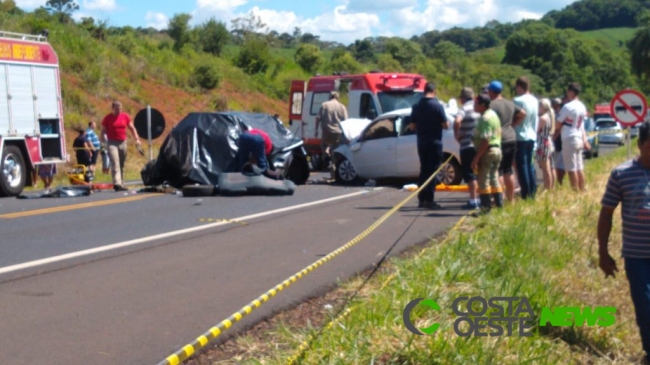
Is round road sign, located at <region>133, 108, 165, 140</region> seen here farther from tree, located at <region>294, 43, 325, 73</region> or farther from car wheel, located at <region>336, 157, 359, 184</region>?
tree, located at <region>294, 43, 325, 73</region>

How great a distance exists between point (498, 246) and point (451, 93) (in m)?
42.3

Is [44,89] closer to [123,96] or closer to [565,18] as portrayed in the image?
[123,96]

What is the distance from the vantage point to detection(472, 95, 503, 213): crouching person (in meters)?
12.2

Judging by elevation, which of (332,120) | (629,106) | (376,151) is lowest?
(376,151)

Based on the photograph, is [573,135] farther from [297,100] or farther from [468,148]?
[297,100]

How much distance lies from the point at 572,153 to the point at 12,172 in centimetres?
1057

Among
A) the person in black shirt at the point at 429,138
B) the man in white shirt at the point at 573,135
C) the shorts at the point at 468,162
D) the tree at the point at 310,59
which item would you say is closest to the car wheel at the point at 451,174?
the man in white shirt at the point at 573,135

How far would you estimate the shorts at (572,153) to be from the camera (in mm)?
14758

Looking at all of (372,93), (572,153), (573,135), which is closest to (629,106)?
(573,135)

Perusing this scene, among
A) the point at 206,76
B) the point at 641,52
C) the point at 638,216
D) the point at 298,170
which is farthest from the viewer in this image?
the point at 641,52

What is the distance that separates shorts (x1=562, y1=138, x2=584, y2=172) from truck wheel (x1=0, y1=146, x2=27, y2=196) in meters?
10.3

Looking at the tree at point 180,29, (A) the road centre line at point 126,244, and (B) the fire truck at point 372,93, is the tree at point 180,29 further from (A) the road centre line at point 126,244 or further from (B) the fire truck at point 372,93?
(A) the road centre line at point 126,244

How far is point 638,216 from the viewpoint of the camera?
600cm

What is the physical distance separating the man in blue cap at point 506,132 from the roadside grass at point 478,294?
5.89 feet
